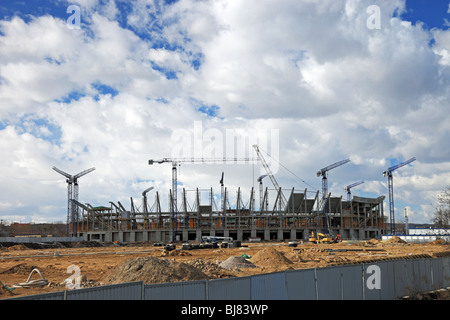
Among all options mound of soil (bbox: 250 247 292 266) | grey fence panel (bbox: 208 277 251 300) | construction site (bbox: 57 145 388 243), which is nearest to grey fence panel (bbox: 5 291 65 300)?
grey fence panel (bbox: 208 277 251 300)

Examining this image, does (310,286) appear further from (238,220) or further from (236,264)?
(238,220)

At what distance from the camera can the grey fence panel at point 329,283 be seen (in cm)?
1631

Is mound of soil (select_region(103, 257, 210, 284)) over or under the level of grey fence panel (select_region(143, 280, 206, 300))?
under

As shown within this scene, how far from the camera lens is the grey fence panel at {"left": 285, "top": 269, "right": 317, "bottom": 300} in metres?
15.4

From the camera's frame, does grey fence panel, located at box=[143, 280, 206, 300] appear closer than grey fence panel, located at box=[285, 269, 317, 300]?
Yes

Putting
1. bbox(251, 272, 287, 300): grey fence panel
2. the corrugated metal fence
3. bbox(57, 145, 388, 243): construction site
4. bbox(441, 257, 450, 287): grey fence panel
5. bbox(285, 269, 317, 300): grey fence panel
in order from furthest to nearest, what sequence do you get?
1. bbox(57, 145, 388, 243): construction site
2. bbox(441, 257, 450, 287): grey fence panel
3. bbox(285, 269, 317, 300): grey fence panel
4. bbox(251, 272, 287, 300): grey fence panel
5. the corrugated metal fence

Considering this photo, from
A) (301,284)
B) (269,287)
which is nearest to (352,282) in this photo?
(301,284)

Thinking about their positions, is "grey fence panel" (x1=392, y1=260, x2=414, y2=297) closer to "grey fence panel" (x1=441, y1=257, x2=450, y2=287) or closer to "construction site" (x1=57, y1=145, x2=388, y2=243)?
"grey fence panel" (x1=441, y1=257, x2=450, y2=287)

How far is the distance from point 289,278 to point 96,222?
147592 millimetres

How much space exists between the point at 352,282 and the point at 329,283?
1.60 meters

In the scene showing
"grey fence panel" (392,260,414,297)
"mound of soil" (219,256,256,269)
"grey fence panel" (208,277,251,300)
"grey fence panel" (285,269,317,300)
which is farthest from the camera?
"mound of soil" (219,256,256,269)

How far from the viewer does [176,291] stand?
40.7ft

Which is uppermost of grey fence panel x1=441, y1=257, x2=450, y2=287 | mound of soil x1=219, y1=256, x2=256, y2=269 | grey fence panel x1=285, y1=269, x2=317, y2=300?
grey fence panel x1=285, y1=269, x2=317, y2=300
